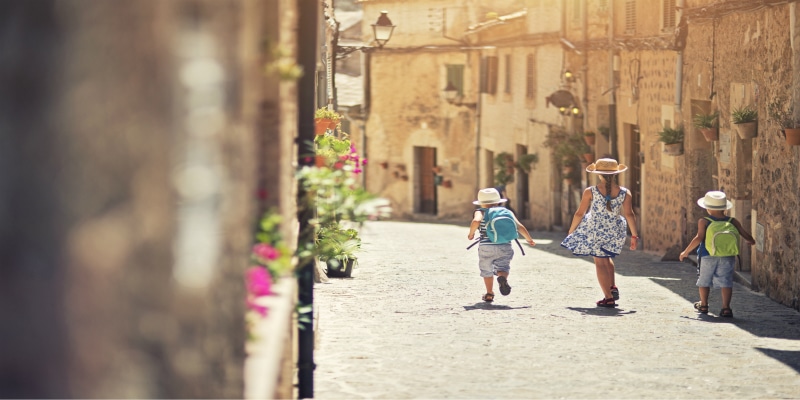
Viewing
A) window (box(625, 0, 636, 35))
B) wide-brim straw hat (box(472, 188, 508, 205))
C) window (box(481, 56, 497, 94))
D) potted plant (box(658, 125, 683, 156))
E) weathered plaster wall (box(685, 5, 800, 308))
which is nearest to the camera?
wide-brim straw hat (box(472, 188, 508, 205))

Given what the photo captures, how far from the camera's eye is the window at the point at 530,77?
32438 mm

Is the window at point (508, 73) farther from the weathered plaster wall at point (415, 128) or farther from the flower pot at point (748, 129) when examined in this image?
the flower pot at point (748, 129)

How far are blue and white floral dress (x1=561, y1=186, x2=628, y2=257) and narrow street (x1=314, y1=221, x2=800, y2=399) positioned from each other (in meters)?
0.56

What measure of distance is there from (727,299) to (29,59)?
10333mm

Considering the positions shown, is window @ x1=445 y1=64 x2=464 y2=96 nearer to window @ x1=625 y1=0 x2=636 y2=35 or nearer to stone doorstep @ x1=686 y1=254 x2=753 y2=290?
window @ x1=625 y1=0 x2=636 y2=35

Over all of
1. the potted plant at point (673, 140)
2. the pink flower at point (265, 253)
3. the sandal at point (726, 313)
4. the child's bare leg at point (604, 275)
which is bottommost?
the sandal at point (726, 313)

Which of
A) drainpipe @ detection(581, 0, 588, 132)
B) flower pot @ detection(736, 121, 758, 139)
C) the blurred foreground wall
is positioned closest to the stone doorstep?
flower pot @ detection(736, 121, 758, 139)

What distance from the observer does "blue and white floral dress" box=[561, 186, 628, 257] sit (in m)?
12.6

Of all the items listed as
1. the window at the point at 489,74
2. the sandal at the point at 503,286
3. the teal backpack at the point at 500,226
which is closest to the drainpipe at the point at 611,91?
the window at the point at 489,74

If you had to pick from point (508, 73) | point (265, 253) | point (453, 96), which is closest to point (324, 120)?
point (265, 253)

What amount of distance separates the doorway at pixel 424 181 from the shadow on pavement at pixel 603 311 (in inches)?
1090

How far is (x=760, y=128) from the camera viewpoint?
596 inches

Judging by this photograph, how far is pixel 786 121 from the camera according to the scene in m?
13.8

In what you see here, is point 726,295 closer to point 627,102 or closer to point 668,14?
point 668,14
